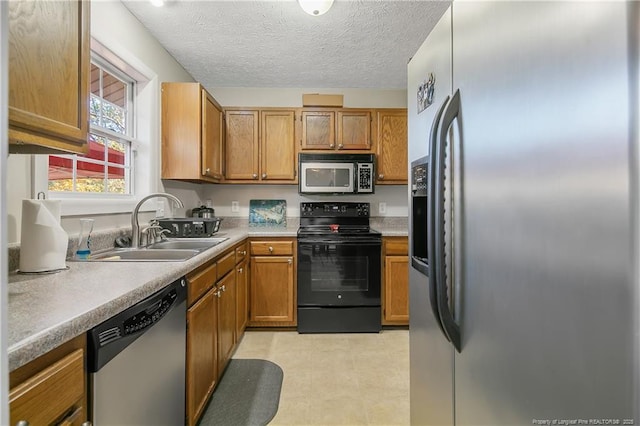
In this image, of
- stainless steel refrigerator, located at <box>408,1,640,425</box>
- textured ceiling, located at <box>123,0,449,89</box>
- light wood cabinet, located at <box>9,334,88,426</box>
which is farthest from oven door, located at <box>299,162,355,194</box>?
light wood cabinet, located at <box>9,334,88,426</box>

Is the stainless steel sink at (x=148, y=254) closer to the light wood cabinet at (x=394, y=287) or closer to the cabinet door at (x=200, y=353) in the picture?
the cabinet door at (x=200, y=353)

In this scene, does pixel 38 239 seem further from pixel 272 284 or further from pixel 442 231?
pixel 272 284

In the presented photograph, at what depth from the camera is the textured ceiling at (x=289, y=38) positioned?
2154 mm

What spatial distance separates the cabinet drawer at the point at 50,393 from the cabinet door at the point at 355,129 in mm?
2883

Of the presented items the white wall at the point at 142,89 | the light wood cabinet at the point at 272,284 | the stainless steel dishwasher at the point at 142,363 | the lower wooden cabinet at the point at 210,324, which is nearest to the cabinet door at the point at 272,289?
the light wood cabinet at the point at 272,284

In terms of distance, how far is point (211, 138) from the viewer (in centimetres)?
288

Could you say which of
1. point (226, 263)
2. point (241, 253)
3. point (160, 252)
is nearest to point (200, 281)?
point (160, 252)

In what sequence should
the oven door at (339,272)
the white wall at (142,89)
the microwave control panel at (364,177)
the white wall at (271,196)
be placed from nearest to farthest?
the white wall at (142,89) < the oven door at (339,272) < the microwave control panel at (364,177) < the white wall at (271,196)

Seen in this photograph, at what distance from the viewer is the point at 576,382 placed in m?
0.52

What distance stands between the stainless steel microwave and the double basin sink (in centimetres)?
122

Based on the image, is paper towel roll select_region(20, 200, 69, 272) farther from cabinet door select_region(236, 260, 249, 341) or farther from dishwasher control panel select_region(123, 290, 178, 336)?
cabinet door select_region(236, 260, 249, 341)

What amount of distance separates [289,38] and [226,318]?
2.11 m

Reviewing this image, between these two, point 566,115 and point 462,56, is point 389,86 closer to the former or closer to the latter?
point 462,56

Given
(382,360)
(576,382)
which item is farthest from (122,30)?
(382,360)
